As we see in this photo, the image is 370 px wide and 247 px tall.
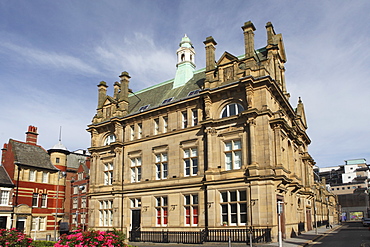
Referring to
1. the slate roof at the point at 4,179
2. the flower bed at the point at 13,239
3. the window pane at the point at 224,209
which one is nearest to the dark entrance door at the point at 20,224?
the slate roof at the point at 4,179

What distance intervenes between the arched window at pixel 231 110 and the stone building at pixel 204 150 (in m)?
0.09

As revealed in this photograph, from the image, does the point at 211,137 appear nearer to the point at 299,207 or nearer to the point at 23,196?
the point at 299,207

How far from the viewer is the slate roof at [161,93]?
36719 millimetres

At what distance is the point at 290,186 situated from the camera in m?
33.0

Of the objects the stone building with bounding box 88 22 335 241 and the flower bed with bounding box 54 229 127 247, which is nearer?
the flower bed with bounding box 54 229 127 247

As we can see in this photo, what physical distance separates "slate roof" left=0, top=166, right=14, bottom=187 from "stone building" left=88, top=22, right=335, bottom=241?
13307 mm

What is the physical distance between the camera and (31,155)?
167 feet

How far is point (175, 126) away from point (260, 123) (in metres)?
9.39

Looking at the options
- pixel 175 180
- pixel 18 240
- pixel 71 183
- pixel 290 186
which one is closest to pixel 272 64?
pixel 290 186

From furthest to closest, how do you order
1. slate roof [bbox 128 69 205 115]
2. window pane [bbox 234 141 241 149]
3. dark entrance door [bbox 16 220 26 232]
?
dark entrance door [bbox 16 220 26 232], slate roof [bbox 128 69 205 115], window pane [bbox 234 141 241 149]

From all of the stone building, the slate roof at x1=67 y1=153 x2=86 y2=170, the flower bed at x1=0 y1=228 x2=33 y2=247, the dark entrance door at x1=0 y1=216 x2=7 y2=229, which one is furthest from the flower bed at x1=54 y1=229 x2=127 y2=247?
the slate roof at x1=67 y1=153 x2=86 y2=170

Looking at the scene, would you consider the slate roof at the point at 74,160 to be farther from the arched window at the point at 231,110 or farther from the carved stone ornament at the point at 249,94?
the carved stone ornament at the point at 249,94

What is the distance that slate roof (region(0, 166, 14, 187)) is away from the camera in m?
45.7

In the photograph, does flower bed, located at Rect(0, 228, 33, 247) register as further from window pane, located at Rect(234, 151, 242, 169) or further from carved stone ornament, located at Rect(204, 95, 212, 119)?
carved stone ornament, located at Rect(204, 95, 212, 119)
